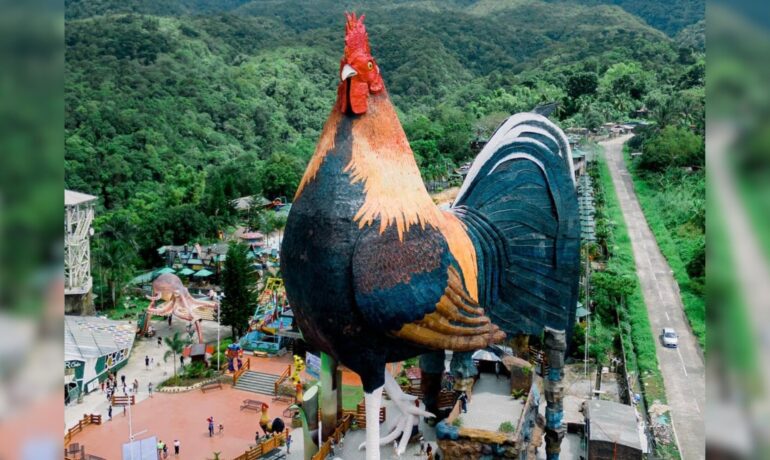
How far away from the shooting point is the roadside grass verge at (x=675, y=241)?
2555 centimetres

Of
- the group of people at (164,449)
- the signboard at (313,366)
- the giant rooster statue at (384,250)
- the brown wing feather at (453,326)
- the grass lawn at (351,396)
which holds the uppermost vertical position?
the giant rooster statue at (384,250)

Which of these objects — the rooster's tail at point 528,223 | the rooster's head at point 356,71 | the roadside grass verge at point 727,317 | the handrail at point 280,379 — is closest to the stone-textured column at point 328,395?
the rooster's tail at point 528,223

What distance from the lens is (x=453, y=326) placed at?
9.68 meters

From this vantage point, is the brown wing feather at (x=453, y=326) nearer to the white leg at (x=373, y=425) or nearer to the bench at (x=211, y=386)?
the white leg at (x=373, y=425)

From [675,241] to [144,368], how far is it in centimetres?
2524

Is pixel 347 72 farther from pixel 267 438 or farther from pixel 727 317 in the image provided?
pixel 267 438

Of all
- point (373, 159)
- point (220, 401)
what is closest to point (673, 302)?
point (220, 401)

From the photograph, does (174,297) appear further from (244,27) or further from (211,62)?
(244,27)

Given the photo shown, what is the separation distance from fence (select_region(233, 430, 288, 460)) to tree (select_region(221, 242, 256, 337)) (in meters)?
9.59

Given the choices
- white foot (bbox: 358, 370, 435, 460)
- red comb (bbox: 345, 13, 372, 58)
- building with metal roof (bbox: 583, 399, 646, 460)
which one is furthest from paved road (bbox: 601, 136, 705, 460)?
red comb (bbox: 345, 13, 372, 58)

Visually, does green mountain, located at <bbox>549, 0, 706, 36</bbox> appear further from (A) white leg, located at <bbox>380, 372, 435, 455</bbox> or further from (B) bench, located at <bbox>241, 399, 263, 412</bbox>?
(A) white leg, located at <bbox>380, 372, 435, 455</bbox>

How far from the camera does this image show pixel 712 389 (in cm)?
209

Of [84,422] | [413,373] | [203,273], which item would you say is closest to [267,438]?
[413,373]

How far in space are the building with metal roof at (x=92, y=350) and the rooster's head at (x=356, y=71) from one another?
1602 cm
